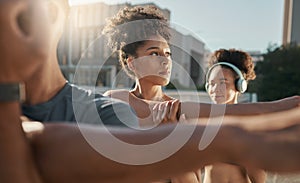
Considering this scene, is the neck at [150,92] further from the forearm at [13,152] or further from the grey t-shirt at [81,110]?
the forearm at [13,152]

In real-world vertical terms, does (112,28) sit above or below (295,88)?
above

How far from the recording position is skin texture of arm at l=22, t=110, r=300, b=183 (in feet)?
0.94

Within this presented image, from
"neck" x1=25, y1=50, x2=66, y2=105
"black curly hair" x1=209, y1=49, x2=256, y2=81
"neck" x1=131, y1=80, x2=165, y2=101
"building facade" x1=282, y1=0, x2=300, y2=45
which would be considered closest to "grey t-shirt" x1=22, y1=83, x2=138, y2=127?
"neck" x1=25, y1=50, x2=66, y2=105

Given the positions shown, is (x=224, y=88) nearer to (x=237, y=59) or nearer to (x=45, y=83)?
(x=237, y=59)

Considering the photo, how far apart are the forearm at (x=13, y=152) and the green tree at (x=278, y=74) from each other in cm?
1300

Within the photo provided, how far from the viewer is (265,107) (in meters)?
0.56

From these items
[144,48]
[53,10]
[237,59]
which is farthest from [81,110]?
[237,59]

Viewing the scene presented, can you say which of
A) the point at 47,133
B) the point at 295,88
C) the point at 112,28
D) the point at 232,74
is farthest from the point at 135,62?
the point at 295,88

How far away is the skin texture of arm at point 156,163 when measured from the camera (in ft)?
0.94

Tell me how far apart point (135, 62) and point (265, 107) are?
0.96m

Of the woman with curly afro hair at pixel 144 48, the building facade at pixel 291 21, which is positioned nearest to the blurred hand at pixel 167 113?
the woman with curly afro hair at pixel 144 48

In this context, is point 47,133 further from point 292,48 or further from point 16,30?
point 292,48

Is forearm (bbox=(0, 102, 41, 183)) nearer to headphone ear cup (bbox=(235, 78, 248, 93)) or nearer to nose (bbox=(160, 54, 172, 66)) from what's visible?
nose (bbox=(160, 54, 172, 66))

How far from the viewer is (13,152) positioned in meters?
0.33
